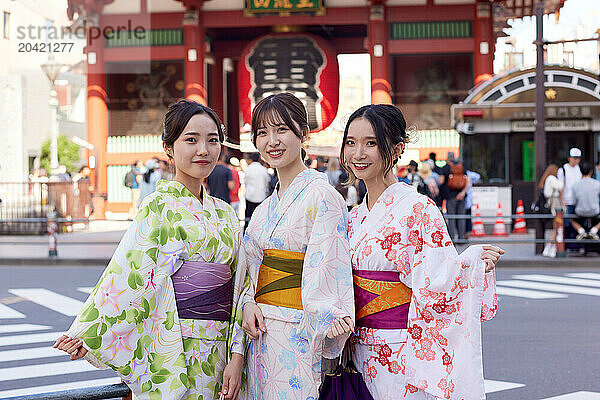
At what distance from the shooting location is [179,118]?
300cm

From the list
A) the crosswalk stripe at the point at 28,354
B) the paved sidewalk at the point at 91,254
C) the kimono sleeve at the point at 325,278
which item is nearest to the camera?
the kimono sleeve at the point at 325,278

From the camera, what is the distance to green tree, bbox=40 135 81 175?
105 ft

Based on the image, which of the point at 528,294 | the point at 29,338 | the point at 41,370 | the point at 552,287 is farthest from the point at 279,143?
the point at 552,287

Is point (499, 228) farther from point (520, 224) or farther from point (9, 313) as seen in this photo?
point (9, 313)

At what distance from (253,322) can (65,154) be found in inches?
1208

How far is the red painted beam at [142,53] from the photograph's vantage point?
22188 mm

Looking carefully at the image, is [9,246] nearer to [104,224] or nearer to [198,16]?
[104,224]

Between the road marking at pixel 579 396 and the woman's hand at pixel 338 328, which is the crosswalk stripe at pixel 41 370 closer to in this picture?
the road marking at pixel 579 396

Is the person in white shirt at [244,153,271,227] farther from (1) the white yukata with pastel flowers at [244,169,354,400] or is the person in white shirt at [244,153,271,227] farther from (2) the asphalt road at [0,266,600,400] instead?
(1) the white yukata with pastel flowers at [244,169,354,400]

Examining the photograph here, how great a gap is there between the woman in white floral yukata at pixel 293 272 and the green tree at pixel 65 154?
29.8 metres

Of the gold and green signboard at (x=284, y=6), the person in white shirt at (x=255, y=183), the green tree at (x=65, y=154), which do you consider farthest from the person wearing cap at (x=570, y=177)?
the green tree at (x=65, y=154)

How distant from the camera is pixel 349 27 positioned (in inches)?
938

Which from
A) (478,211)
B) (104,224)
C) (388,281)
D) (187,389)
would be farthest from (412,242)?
(104,224)

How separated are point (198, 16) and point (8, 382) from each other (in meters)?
17.3
